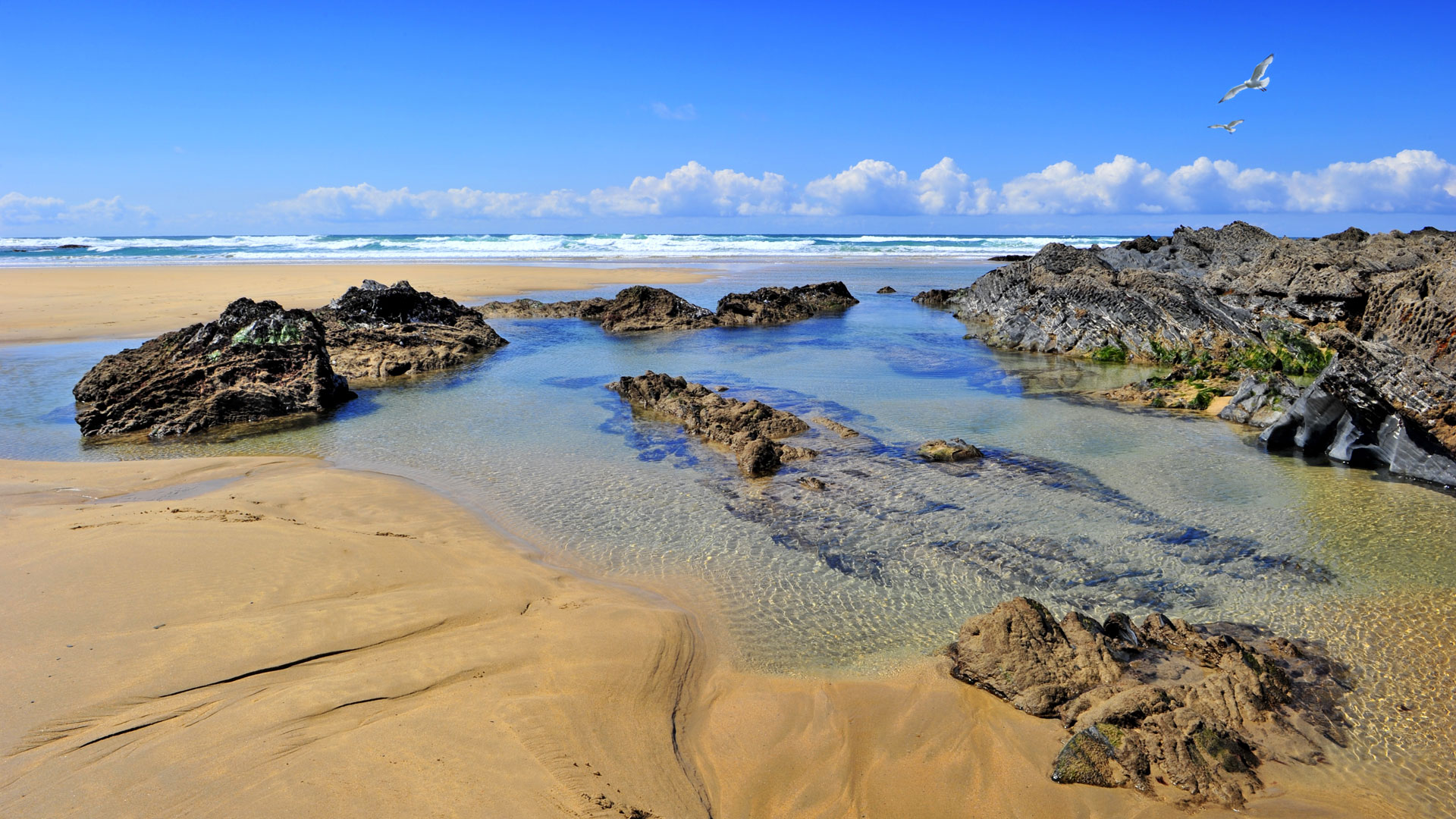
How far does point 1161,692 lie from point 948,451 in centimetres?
394

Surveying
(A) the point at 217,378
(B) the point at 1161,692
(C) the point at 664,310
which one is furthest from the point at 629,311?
(B) the point at 1161,692

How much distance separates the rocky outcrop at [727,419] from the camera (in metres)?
7.04

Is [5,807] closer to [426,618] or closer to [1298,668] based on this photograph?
[426,618]

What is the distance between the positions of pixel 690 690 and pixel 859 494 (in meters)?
3.02

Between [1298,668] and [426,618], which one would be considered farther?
[426,618]

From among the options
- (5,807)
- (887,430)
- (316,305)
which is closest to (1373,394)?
(887,430)

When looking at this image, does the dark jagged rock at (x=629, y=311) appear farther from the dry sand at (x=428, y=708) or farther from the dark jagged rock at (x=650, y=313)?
the dry sand at (x=428, y=708)

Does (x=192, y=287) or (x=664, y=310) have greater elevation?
(x=192, y=287)

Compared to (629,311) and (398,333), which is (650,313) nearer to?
(629,311)

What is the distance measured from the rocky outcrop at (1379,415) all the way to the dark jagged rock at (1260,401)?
2.76 feet

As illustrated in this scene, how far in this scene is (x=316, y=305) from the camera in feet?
63.5

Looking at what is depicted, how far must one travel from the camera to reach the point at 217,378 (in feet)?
30.8

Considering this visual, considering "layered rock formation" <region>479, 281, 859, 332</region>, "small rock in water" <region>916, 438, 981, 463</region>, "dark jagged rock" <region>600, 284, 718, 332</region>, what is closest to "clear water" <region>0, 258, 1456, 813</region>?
"small rock in water" <region>916, 438, 981, 463</region>

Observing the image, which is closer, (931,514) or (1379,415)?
(931,514)
